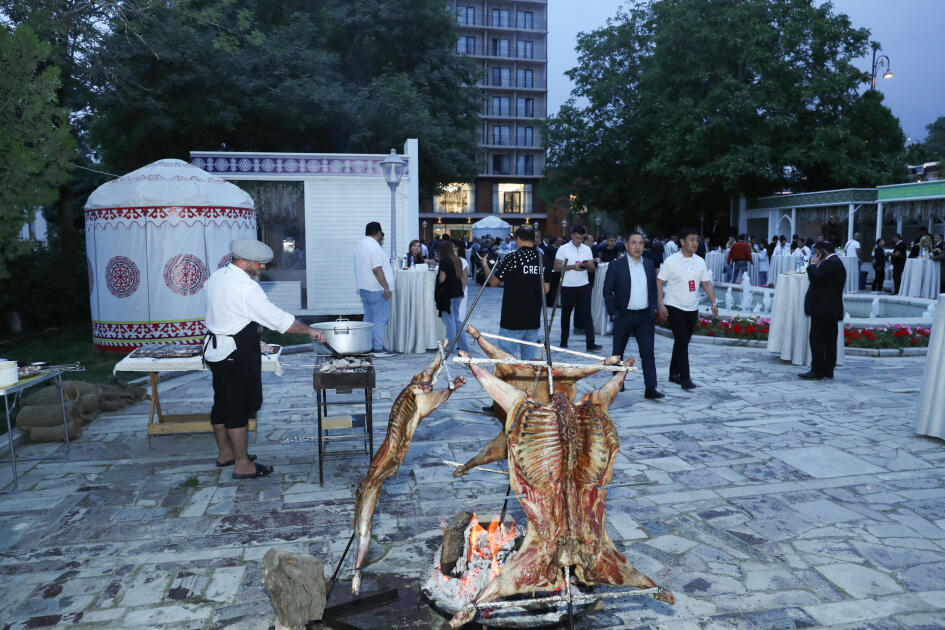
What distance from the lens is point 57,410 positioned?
20.9 feet

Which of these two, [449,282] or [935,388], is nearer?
[935,388]

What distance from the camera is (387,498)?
4.82 meters

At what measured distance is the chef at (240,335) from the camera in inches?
196

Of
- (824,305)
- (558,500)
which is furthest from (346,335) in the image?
(824,305)

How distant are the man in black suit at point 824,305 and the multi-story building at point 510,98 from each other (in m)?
48.5

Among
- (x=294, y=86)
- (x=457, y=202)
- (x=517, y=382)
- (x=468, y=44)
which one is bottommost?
(x=517, y=382)

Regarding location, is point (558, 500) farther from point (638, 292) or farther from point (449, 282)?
point (449, 282)

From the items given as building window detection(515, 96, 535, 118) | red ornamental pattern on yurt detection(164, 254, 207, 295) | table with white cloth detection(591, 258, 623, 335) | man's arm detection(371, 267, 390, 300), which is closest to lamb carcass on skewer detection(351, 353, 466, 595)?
Answer: man's arm detection(371, 267, 390, 300)

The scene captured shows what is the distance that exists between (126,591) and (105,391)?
15.3 ft

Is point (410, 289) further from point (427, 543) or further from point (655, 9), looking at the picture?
point (655, 9)

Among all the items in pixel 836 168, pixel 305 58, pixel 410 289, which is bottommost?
pixel 410 289

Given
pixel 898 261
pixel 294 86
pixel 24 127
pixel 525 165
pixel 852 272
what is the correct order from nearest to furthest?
pixel 24 127 < pixel 898 261 < pixel 294 86 < pixel 852 272 < pixel 525 165

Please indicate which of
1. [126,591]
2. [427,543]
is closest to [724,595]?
[427,543]

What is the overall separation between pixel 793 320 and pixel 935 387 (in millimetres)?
3470
